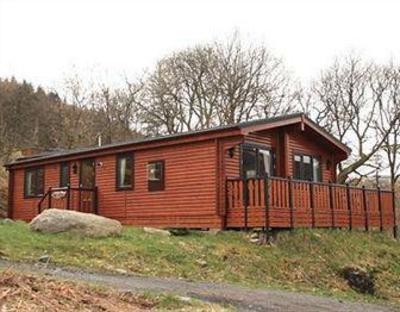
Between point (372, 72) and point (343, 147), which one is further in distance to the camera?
point (372, 72)

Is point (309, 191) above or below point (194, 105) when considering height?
below

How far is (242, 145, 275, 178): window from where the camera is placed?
20578 millimetres

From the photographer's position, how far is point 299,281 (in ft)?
48.9

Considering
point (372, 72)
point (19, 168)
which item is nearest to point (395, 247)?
point (19, 168)

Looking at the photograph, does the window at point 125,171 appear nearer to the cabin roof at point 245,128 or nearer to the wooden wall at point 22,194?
the cabin roof at point 245,128

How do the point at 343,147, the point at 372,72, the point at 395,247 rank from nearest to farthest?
the point at 395,247 → the point at 343,147 → the point at 372,72

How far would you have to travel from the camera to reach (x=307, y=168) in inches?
933

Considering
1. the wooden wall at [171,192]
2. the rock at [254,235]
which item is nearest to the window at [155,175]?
the wooden wall at [171,192]

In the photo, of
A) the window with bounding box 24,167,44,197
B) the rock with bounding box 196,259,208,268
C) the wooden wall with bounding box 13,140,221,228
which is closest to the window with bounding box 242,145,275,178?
the wooden wall with bounding box 13,140,221,228

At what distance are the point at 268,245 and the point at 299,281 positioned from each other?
2592 millimetres

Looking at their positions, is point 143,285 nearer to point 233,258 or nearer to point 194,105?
point 233,258

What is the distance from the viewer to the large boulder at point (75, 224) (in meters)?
15.9

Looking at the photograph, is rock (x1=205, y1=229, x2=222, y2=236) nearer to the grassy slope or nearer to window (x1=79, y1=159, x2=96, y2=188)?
the grassy slope

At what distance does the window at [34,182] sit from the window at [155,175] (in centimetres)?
674
